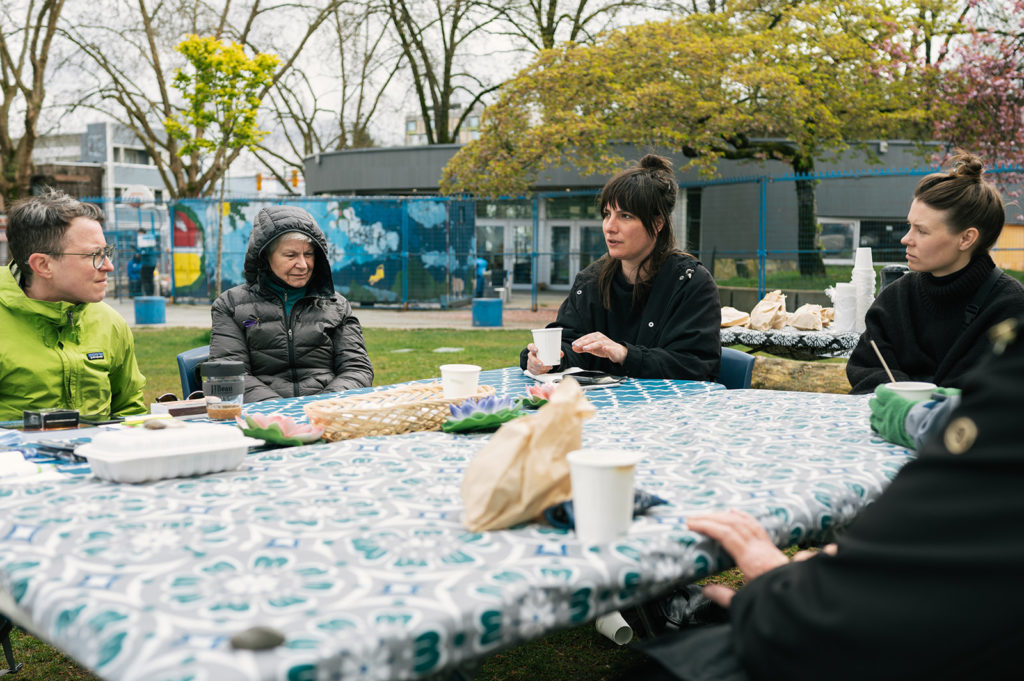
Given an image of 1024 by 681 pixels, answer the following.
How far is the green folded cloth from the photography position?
7.18ft

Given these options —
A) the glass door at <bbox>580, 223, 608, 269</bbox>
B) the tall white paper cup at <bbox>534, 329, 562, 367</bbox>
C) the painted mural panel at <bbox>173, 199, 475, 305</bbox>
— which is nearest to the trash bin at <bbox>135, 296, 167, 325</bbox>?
the painted mural panel at <bbox>173, 199, 475, 305</bbox>

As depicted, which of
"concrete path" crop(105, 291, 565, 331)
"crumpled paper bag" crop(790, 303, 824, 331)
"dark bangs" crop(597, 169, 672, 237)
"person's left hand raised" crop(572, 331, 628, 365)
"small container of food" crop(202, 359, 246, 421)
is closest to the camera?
"small container of food" crop(202, 359, 246, 421)

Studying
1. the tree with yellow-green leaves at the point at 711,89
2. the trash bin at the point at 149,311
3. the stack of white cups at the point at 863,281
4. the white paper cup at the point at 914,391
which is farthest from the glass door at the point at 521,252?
the white paper cup at the point at 914,391

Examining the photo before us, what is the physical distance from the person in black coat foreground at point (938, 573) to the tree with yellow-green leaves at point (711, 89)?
14.8m

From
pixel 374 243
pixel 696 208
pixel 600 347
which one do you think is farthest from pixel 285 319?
pixel 696 208

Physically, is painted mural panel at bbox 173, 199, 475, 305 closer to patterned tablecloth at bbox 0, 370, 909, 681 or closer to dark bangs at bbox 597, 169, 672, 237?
dark bangs at bbox 597, 169, 672, 237

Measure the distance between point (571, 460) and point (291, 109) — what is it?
31823mm

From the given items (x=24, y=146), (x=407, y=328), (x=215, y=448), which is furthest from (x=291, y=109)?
(x=215, y=448)

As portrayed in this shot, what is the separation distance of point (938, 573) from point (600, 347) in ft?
7.98

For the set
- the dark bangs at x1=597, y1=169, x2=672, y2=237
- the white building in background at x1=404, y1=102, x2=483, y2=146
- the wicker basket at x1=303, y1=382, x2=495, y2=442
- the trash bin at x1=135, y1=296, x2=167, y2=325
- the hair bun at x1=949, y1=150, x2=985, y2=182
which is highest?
the white building in background at x1=404, y1=102, x2=483, y2=146

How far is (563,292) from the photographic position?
22.6m

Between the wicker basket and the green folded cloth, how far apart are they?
115cm

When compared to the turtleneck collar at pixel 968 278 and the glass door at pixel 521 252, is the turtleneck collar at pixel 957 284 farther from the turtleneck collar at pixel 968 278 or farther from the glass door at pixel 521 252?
the glass door at pixel 521 252

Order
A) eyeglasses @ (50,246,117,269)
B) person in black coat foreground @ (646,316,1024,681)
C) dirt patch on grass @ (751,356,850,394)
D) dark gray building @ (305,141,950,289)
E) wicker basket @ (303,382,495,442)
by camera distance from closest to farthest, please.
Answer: person in black coat foreground @ (646,316,1024,681) → wicker basket @ (303,382,495,442) → eyeglasses @ (50,246,117,269) → dirt patch on grass @ (751,356,850,394) → dark gray building @ (305,141,950,289)
